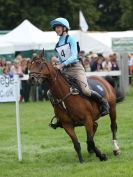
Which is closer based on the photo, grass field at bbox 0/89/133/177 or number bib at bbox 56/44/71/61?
grass field at bbox 0/89/133/177

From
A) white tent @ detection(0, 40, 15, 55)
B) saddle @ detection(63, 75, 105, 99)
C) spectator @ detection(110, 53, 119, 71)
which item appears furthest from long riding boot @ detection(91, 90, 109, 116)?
white tent @ detection(0, 40, 15, 55)

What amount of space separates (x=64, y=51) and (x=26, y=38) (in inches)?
785

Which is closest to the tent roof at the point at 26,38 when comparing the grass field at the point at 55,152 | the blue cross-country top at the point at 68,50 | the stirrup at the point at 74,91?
the grass field at the point at 55,152

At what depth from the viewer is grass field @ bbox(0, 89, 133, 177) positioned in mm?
10750

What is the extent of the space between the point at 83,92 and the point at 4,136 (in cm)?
498

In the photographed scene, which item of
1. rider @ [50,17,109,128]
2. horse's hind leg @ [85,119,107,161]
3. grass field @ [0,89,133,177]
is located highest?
rider @ [50,17,109,128]

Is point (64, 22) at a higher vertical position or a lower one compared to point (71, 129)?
higher

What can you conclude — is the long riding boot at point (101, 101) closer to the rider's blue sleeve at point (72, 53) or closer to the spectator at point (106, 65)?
the rider's blue sleeve at point (72, 53)

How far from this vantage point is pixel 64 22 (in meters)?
11.9

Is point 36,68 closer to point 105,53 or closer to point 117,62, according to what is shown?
point 117,62

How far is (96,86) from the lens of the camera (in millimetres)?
12828

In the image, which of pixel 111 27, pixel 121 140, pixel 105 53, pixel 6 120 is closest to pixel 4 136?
pixel 121 140

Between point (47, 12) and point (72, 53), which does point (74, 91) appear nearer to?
point (72, 53)

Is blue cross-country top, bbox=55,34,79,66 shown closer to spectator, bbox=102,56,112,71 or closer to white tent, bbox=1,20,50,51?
spectator, bbox=102,56,112,71
